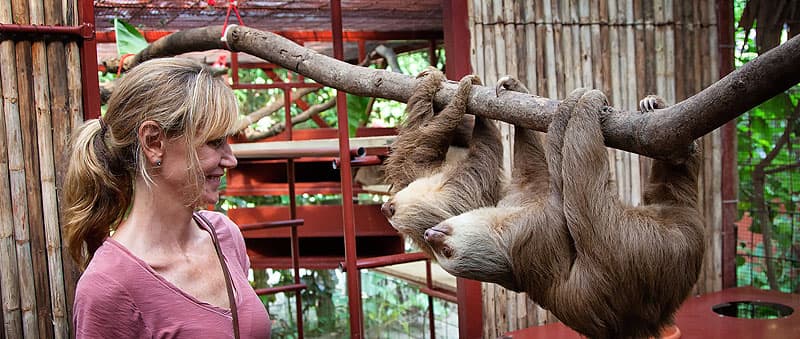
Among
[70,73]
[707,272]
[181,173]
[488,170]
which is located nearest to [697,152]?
[488,170]

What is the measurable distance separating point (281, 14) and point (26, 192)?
2.71m

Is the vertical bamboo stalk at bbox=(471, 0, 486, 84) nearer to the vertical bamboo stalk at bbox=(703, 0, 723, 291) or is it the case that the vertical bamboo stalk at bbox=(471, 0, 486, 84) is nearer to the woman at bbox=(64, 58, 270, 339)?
the vertical bamboo stalk at bbox=(703, 0, 723, 291)

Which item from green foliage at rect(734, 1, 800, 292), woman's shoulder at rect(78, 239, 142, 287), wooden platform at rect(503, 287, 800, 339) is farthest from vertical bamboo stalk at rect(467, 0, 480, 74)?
woman's shoulder at rect(78, 239, 142, 287)

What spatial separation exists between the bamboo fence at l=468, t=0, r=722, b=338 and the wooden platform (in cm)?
22

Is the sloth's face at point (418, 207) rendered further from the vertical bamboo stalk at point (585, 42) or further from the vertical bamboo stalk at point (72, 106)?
the vertical bamboo stalk at point (585, 42)

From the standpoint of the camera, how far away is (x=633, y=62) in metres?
5.32

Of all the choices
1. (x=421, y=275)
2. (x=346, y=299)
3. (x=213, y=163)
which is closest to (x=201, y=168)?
(x=213, y=163)

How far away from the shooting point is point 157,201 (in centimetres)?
194

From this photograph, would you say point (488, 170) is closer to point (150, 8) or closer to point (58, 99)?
point (58, 99)

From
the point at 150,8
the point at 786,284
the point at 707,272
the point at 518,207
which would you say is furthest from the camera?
the point at 786,284

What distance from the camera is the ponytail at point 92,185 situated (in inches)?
75.0

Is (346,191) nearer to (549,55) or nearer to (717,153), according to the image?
(549,55)

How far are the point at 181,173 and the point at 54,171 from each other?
1982 millimetres

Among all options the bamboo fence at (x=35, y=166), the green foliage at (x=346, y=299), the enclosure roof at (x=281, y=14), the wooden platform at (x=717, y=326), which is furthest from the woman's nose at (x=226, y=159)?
the green foliage at (x=346, y=299)
